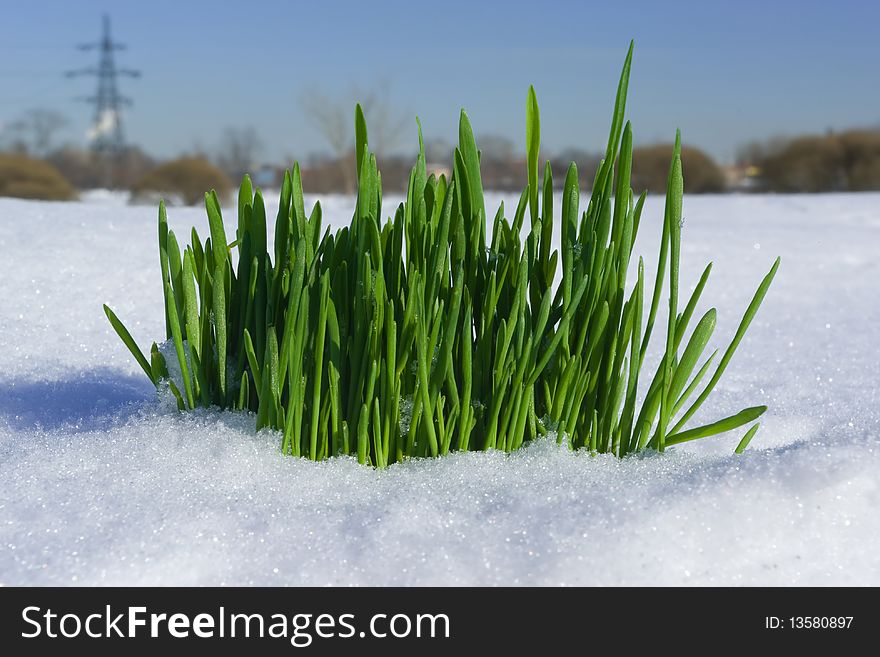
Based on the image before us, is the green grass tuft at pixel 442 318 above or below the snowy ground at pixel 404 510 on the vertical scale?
above

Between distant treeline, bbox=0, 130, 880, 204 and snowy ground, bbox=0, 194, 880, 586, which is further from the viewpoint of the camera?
distant treeline, bbox=0, 130, 880, 204

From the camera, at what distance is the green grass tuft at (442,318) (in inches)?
38.0

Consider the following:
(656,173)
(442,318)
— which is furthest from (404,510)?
(656,173)

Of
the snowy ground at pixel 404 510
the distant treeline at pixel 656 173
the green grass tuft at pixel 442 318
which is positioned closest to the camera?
the snowy ground at pixel 404 510

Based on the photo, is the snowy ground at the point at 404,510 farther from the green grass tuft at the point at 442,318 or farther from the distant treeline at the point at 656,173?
the distant treeline at the point at 656,173

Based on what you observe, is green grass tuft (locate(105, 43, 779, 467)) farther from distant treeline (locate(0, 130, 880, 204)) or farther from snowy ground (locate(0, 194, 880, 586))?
distant treeline (locate(0, 130, 880, 204))

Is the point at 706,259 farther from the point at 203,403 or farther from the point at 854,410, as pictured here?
the point at 203,403

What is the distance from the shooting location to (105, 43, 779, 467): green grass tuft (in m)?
0.97

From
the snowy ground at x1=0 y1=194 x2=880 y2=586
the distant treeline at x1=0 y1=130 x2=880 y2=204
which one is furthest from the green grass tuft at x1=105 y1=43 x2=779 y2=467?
the distant treeline at x1=0 y1=130 x2=880 y2=204

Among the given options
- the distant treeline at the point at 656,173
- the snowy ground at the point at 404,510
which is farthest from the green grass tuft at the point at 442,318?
the distant treeline at the point at 656,173

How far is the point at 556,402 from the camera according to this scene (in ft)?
3.43

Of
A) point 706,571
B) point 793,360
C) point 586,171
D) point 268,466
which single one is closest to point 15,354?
point 268,466

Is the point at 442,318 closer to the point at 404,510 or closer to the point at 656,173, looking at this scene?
the point at 404,510

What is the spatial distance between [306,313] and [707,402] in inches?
41.0
